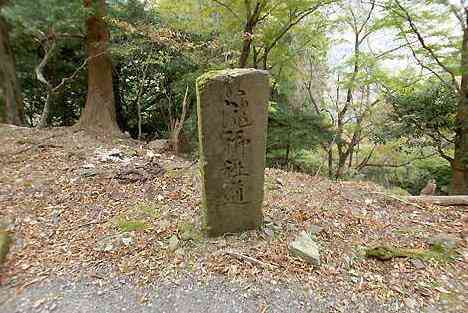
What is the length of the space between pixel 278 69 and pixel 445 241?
23.4 feet

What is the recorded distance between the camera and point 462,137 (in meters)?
5.66

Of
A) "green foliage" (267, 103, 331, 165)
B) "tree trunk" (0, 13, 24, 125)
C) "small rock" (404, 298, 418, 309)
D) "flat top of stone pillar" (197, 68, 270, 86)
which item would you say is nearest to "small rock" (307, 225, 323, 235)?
"small rock" (404, 298, 418, 309)

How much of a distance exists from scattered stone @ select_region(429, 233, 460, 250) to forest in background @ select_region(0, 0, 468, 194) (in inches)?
130

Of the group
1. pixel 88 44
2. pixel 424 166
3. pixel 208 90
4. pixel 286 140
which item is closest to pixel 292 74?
pixel 286 140

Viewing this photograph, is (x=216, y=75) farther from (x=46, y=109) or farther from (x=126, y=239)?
(x=46, y=109)

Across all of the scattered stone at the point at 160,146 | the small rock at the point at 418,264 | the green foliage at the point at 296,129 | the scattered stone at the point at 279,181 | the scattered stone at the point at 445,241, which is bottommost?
the small rock at the point at 418,264

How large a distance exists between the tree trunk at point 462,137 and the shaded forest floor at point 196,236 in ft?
7.66

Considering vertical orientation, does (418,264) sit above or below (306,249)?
below

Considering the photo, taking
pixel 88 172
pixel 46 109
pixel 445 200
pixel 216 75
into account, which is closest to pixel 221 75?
pixel 216 75

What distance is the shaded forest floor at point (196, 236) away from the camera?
249 centimetres

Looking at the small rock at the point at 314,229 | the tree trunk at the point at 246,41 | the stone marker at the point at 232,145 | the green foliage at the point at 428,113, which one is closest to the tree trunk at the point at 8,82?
the tree trunk at the point at 246,41

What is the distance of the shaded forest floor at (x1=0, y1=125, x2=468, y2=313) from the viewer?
249 centimetres

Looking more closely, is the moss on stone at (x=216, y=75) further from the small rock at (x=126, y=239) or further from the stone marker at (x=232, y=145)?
the small rock at (x=126, y=239)

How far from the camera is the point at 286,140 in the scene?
856 centimetres
